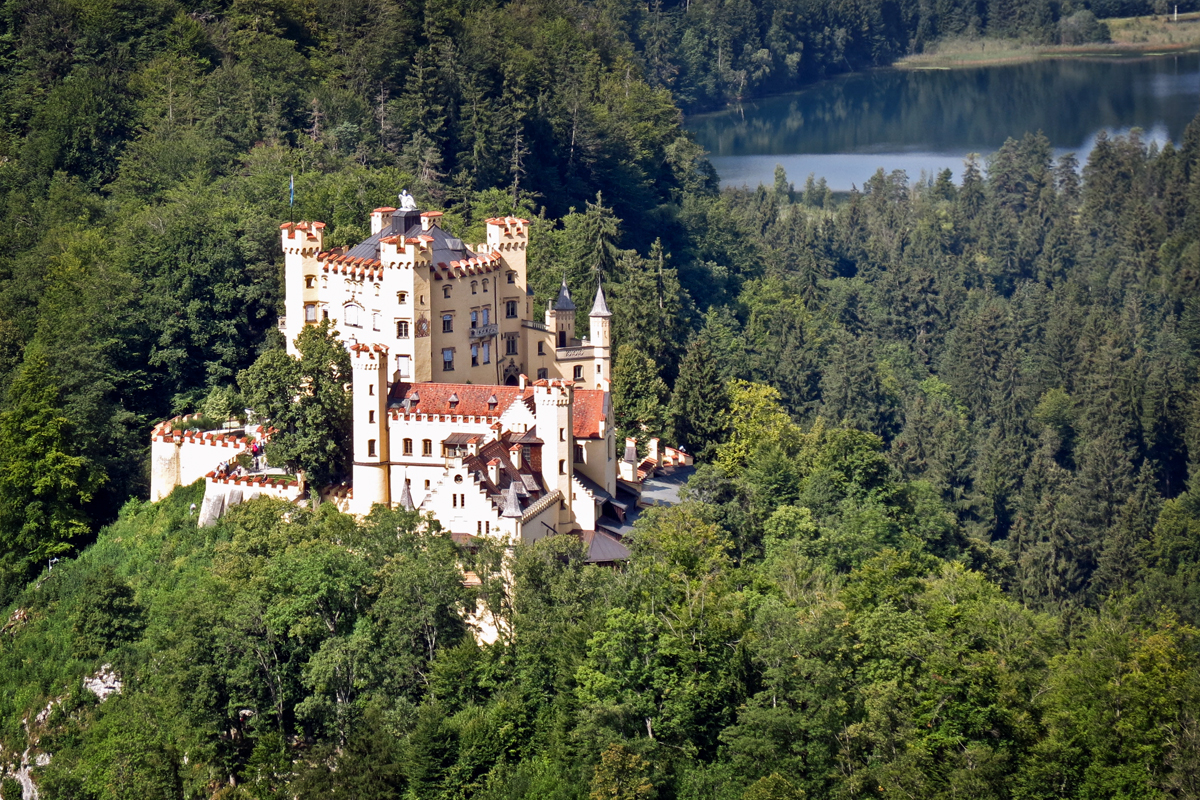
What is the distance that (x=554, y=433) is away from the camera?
229 ft

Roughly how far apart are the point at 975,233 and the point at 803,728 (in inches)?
4562

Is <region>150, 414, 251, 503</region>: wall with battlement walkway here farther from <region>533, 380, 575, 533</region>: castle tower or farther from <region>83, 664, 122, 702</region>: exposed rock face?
<region>533, 380, 575, 533</region>: castle tower

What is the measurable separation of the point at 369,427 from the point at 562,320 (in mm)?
12342

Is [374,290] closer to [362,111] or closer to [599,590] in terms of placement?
[599,590]

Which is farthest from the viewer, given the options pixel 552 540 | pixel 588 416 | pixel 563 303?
pixel 563 303

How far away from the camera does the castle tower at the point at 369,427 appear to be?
70.6m

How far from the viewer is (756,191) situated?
170 metres

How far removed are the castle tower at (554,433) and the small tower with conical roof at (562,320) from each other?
1011 centimetres

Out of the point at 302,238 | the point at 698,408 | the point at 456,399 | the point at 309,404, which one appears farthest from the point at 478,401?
the point at 698,408

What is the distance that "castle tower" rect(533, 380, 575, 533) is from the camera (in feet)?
229

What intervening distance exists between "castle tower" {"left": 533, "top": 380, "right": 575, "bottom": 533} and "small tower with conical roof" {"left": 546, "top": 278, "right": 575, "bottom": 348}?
10.1 metres

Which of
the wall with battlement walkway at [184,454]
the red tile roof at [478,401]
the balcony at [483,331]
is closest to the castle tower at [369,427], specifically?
the red tile roof at [478,401]

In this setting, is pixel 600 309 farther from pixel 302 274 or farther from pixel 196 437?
pixel 196 437

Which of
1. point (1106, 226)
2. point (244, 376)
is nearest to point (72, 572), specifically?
point (244, 376)
